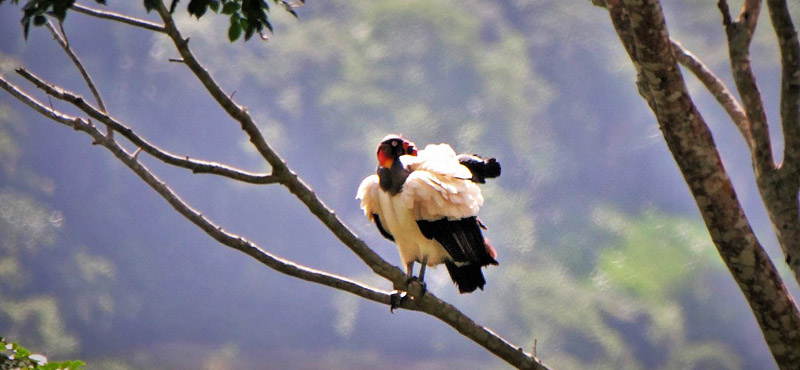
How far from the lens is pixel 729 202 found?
5.46 ft

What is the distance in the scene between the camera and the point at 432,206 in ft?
7.18

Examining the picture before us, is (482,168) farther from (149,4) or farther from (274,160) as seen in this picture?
(149,4)

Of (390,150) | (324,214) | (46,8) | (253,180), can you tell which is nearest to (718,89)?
(390,150)

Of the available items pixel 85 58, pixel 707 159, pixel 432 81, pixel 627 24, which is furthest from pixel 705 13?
pixel 85 58

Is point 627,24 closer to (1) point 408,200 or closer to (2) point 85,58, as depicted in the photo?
(1) point 408,200

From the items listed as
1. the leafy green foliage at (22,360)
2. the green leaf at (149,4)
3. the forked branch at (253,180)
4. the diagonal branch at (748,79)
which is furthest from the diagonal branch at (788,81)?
the leafy green foliage at (22,360)

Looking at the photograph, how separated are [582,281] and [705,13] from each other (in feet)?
4.66

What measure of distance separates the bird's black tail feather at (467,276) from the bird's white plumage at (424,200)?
0.06 m

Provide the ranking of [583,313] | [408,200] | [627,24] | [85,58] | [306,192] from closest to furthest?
[306,192], [627,24], [408,200], [583,313], [85,58]

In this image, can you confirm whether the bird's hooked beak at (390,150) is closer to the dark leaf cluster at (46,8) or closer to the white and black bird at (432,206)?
the white and black bird at (432,206)

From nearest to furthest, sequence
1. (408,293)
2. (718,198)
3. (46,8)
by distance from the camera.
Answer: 1. (46,8)
2. (718,198)
3. (408,293)

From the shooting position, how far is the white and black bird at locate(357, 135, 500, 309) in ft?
7.22

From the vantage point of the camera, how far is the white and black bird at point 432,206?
220 centimetres

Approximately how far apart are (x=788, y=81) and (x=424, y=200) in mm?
946
